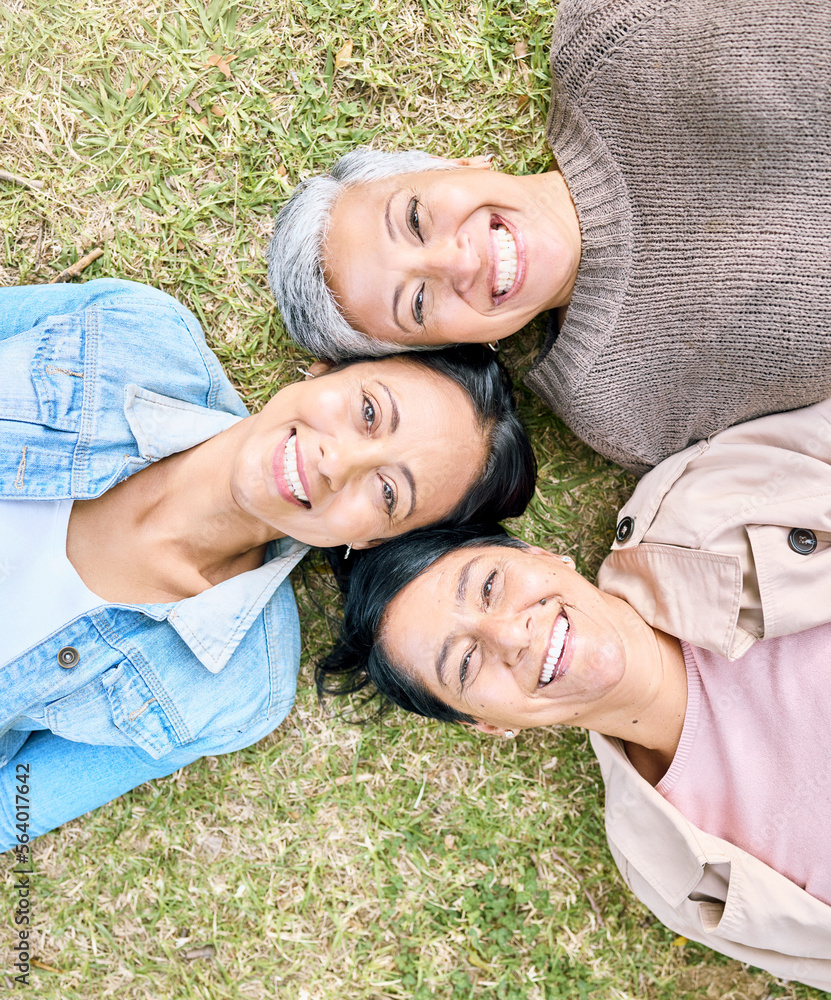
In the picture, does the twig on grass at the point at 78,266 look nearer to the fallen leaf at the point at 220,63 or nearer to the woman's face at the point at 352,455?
the fallen leaf at the point at 220,63

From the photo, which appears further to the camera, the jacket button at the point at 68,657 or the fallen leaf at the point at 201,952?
the fallen leaf at the point at 201,952

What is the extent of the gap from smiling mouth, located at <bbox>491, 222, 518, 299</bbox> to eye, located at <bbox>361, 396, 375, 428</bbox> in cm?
62

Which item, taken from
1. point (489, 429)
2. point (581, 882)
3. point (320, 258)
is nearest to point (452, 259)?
point (320, 258)

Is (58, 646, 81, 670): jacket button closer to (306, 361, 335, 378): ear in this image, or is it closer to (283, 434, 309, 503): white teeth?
(283, 434, 309, 503): white teeth

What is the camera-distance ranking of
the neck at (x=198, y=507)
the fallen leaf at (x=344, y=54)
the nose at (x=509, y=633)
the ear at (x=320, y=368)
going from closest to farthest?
the nose at (x=509, y=633), the neck at (x=198, y=507), the ear at (x=320, y=368), the fallen leaf at (x=344, y=54)

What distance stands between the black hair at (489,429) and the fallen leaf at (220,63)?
149 centimetres

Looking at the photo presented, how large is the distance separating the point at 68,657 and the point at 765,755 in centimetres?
273

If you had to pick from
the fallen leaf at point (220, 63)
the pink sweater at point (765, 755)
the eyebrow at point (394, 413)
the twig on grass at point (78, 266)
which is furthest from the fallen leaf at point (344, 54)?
the pink sweater at point (765, 755)

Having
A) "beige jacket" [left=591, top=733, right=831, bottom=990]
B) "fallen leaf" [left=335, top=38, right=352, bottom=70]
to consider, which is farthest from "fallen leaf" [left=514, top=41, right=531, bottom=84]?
"beige jacket" [left=591, top=733, right=831, bottom=990]

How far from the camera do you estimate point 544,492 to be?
323 centimetres

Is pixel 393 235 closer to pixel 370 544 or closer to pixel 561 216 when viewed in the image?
pixel 561 216

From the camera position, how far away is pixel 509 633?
2248 mm

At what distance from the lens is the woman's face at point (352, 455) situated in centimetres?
231

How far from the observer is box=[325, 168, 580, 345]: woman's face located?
7.77 feet
